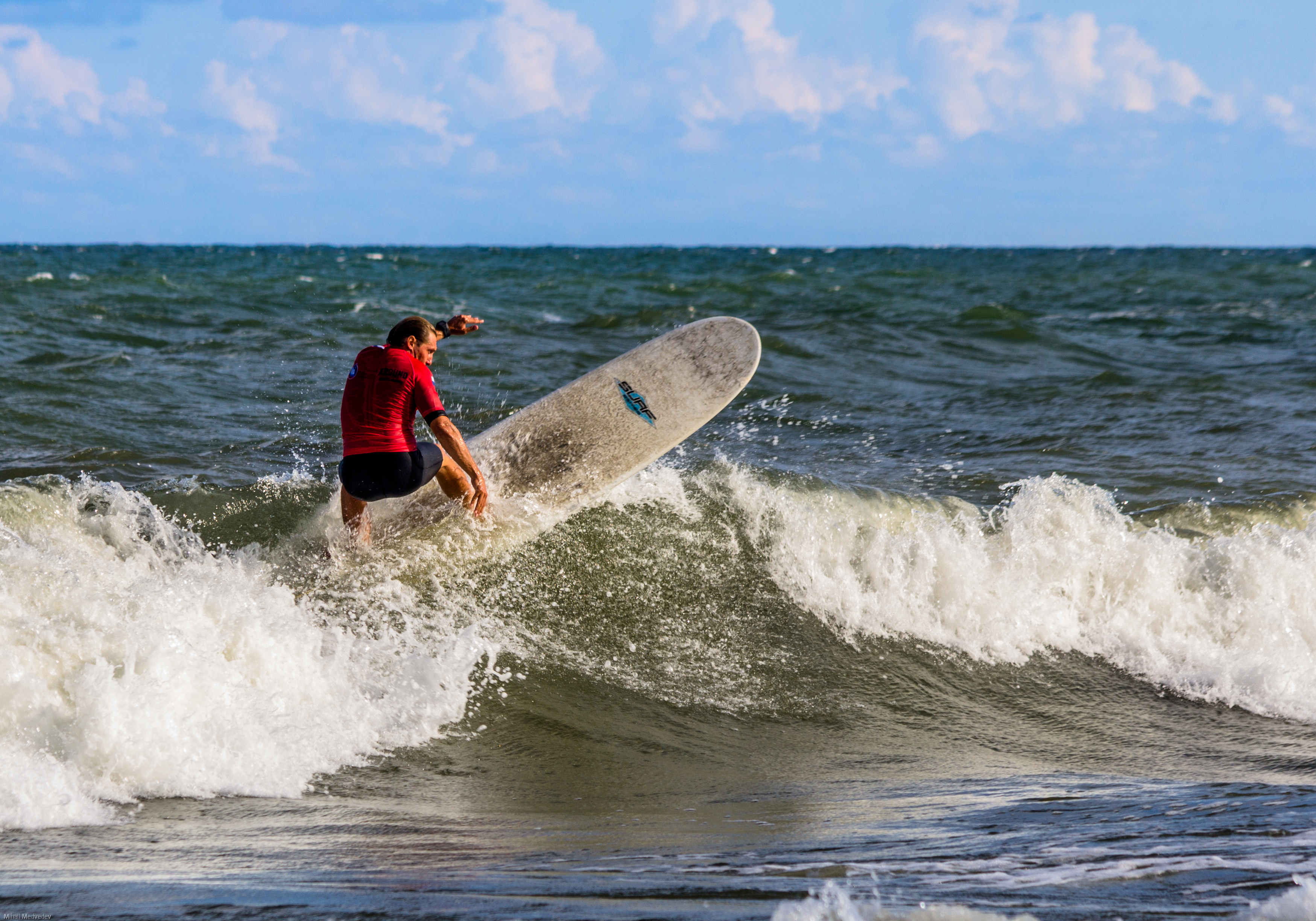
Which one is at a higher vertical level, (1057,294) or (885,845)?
(1057,294)

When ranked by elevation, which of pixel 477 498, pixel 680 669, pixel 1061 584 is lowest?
pixel 680 669

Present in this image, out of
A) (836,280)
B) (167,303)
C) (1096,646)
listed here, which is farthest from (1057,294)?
(1096,646)

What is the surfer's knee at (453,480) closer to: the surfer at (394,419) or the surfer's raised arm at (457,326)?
the surfer at (394,419)

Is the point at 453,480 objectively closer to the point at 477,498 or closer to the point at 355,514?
the point at 477,498

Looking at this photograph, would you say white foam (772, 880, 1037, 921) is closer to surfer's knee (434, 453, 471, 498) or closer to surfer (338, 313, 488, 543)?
surfer (338, 313, 488, 543)

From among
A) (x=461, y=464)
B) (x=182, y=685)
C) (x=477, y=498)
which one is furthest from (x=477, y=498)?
(x=182, y=685)

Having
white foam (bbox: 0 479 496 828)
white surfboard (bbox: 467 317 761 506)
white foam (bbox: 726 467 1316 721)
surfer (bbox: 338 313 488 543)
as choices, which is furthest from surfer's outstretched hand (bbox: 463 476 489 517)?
white foam (bbox: 726 467 1316 721)

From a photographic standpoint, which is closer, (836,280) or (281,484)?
(281,484)

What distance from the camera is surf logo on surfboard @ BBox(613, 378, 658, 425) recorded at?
6.32 meters

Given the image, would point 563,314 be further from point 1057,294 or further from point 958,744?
point 958,744

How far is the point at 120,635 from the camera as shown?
3998 millimetres

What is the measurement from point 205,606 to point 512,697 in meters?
1.38

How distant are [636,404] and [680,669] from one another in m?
1.83

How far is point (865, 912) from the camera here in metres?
2.22
